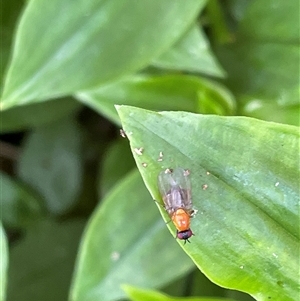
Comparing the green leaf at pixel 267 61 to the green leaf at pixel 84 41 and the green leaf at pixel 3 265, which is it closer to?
the green leaf at pixel 84 41

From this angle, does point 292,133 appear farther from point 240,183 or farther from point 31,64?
point 31,64

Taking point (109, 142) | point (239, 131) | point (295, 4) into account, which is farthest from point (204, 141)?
point (109, 142)

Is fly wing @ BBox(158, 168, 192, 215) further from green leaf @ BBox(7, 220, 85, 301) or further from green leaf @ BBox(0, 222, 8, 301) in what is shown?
green leaf @ BBox(7, 220, 85, 301)

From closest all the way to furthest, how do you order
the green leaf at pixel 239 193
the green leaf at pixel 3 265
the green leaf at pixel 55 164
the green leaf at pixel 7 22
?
the green leaf at pixel 239 193 → the green leaf at pixel 3 265 → the green leaf at pixel 7 22 → the green leaf at pixel 55 164

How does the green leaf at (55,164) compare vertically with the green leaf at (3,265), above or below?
below

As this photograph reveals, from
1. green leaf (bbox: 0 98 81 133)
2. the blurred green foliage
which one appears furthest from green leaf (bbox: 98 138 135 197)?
green leaf (bbox: 0 98 81 133)

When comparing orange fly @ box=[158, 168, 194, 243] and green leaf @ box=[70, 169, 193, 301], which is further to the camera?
green leaf @ box=[70, 169, 193, 301]

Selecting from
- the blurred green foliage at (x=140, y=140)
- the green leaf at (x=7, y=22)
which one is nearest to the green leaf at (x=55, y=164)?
the blurred green foliage at (x=140, y=140)
